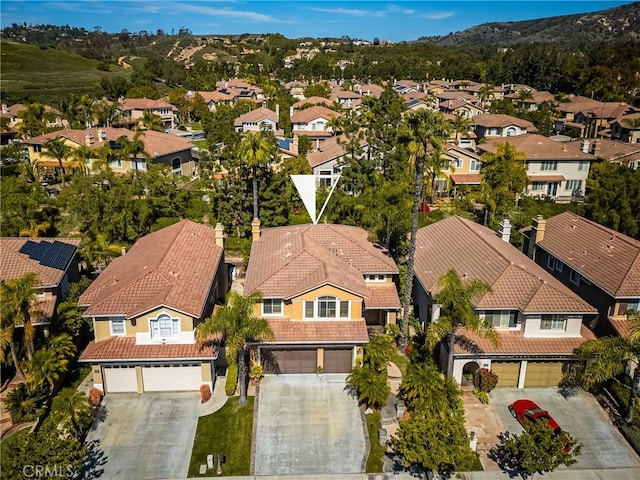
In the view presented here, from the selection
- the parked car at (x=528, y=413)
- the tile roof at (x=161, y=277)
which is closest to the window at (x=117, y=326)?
the tile roof at (x=161, y=277)

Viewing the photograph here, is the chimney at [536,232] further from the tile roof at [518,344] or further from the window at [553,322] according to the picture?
the window at [553,322]

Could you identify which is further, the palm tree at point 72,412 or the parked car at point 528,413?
the parked car at point 528,413

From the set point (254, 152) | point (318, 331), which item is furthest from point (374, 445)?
point (254, 152)

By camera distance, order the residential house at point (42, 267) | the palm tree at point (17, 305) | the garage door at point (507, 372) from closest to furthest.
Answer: the palm tree at point (17, 305) → the garage door at point (507, 372) → the residential house at point (42, 267)

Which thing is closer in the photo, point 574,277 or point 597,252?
point 597,252

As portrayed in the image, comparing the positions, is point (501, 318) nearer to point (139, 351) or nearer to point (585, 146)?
point (139, 351)

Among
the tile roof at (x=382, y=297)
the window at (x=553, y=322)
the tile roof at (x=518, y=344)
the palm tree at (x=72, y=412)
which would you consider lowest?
the palm tree at (x=72, y=412)

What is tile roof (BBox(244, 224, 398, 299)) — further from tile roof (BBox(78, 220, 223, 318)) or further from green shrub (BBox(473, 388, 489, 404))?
green shrub (BBox(473, 388, 489, 404))
